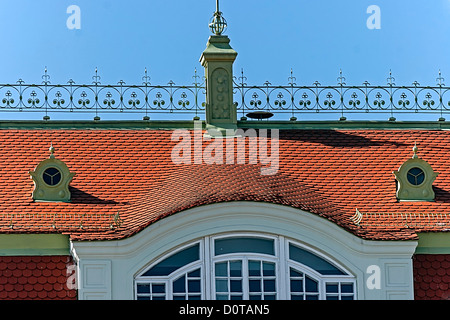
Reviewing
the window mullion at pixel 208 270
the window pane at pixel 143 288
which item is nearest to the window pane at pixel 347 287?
the window mullion at pixel 208 270

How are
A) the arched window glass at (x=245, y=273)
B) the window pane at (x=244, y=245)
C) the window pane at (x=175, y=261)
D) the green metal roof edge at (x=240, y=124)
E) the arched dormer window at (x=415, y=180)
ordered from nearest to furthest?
the arched window glass at (x=245, y=273) → the window pane at (x=175, y=261) → the window pane at (x=244, y=245) → the arched dormer window at (x=415, y=180) → the green metal roof edge at (x=240, y=124)

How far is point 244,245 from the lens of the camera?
2656cm

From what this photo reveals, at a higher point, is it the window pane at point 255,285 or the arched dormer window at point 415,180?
the arched dormer window at point 415,180

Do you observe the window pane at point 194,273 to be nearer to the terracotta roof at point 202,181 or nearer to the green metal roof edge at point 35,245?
the terracotta roof at point 202,181

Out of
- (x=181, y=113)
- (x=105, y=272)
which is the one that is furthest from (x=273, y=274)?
(x=181, y=113)

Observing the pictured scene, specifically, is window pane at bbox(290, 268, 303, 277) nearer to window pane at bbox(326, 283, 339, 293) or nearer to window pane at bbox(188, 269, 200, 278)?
window pane at bbox(326, 283, 339, 293)

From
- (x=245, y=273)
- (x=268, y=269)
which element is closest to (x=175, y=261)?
(x=245, y=273)

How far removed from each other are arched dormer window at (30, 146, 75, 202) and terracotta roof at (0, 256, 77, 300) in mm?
1931

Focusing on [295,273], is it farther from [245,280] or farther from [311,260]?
[245,280]

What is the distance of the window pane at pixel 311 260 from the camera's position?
87.2 feet

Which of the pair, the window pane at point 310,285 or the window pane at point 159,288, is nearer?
the window pane at point 159,288
